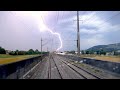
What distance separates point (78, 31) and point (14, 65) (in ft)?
115

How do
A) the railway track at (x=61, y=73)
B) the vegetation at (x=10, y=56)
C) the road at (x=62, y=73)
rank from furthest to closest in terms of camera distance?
the vegetation at (x=10, y=56) < the railway track at (x=61, y=73) < the road at (x=62, y=73)

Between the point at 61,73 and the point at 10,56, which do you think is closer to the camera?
the point at 61,73

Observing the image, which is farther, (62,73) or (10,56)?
(10,56)

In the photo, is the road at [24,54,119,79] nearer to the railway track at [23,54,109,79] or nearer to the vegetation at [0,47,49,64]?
the railway track at [23,54,109,79]

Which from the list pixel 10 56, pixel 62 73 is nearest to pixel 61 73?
pixel 62 73

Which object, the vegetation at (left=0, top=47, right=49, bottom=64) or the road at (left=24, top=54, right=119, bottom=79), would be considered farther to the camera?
the vegetation at (left=0, top=47, right=49, bottom=64)

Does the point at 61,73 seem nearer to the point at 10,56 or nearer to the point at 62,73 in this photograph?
the point at 62,73

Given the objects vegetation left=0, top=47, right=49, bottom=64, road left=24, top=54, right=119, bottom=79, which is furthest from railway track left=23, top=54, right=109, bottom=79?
vegetation left=0, top=47, right=49, bottom=64

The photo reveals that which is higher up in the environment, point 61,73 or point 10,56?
point 10,56

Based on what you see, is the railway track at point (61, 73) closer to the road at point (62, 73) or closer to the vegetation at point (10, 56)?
the road at point (62, 73)

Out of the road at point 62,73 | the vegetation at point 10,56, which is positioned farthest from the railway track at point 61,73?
the vegetation at point 10,56

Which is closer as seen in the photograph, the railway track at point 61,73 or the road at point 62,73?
the road at point 62,73
